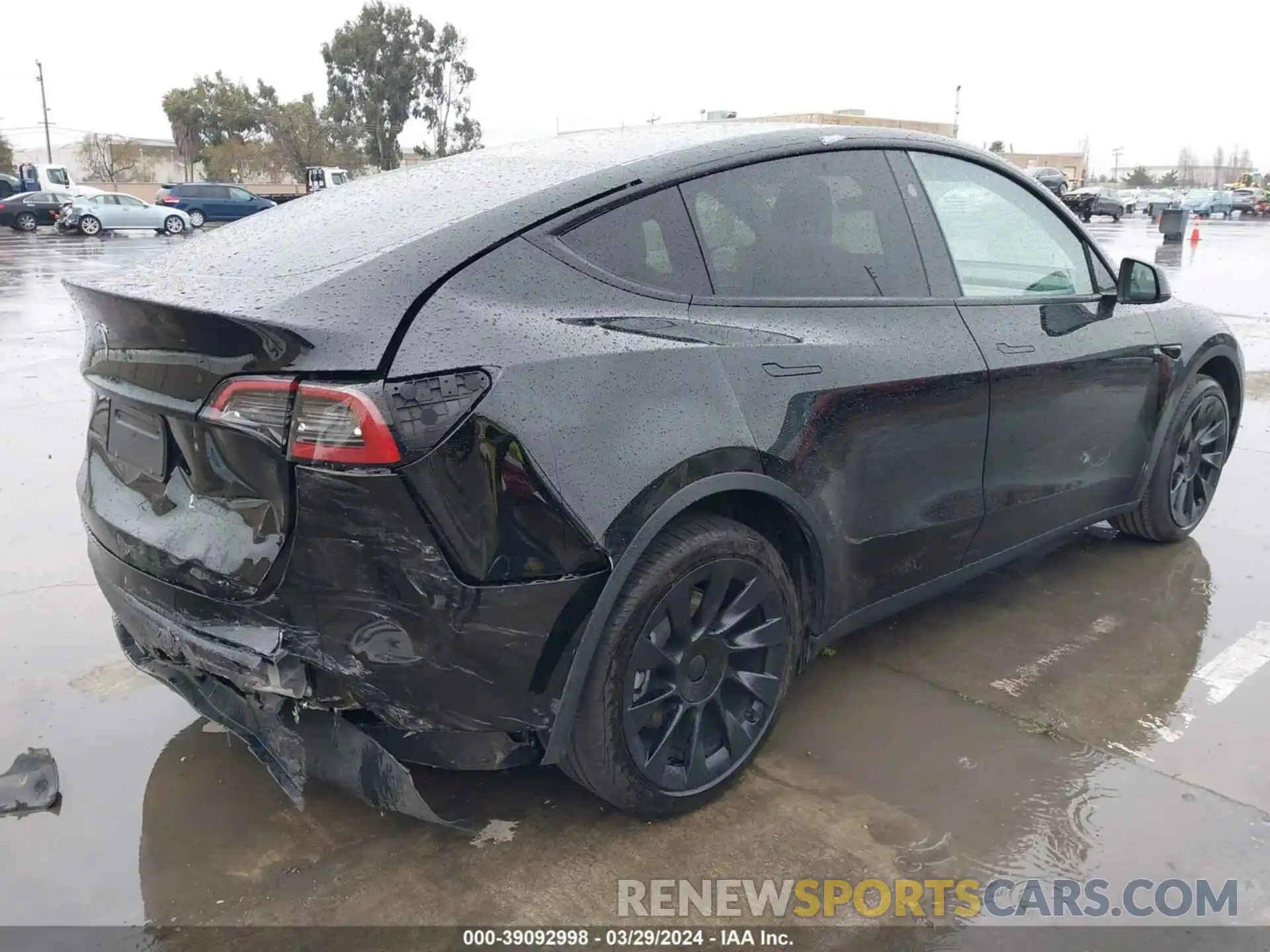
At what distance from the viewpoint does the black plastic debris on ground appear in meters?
2.78

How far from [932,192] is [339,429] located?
7.25 feet

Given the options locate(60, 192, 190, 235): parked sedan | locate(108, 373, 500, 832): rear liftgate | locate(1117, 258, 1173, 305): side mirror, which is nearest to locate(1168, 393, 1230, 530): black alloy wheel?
locate(1117, 258, 1173, 305): side mirror

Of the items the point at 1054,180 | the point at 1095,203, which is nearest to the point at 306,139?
the point at 1054,180

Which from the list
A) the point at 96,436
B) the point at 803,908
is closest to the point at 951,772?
the point at 803,908

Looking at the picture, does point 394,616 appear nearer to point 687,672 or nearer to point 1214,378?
point 687,672

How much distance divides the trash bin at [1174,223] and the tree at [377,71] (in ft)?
140

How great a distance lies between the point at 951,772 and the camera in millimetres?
2945

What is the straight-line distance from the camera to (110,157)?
63625 mm

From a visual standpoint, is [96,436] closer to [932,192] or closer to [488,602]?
[488,602]

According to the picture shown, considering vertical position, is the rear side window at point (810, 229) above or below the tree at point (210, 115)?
below

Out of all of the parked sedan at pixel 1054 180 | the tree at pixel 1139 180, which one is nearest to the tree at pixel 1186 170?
the tree at pixel 1139 180

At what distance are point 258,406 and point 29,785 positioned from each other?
1546 mm

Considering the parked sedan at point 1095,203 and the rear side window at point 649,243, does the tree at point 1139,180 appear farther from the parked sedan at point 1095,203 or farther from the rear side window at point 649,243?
the rear side window at point 649,243

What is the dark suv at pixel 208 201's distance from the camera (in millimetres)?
35281
